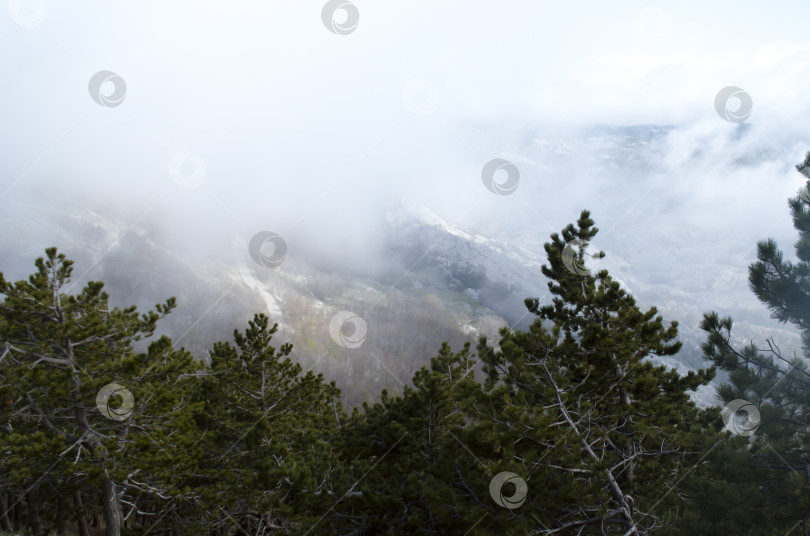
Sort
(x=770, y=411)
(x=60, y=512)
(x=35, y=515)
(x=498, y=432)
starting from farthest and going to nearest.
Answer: (x=60, y=512), (x=35, y=515), (x=770, y=411), (x=498, y=432)

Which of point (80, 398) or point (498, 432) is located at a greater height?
point (498, 432)

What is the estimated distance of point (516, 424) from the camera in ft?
33.8

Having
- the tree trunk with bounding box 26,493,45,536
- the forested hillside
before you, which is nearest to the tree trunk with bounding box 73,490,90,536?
the tree trunk with bounding box 26,493,45,536

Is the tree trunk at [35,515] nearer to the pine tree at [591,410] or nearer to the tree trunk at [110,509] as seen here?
the tree trunk at [110,509]

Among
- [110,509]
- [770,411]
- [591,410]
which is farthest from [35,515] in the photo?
[770,411]

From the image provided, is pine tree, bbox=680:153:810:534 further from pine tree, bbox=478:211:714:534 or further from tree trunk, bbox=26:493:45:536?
tree trunk, bbox=26:493:45:536

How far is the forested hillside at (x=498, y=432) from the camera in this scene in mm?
10664

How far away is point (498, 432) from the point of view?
1056 cm

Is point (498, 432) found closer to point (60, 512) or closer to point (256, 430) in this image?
point (256, 430)

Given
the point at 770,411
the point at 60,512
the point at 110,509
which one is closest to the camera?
the point at 770,411

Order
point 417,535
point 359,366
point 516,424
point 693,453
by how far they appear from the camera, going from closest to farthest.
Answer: point 516,424
point 693,453
point 417,535
point 359,366

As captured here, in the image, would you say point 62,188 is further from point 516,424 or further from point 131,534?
point 516,424

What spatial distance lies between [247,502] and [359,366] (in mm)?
130241

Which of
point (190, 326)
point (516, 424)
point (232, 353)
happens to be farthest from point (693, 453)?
point (190, 326)
